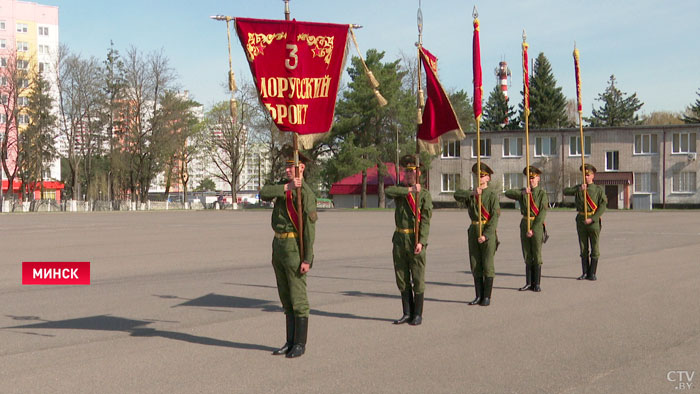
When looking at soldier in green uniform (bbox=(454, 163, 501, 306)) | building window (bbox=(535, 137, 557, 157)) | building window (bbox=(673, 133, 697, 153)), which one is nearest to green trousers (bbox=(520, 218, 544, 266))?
soldier in green uniform (bbox=(454, 163, 501, 306))

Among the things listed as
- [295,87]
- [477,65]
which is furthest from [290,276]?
[477,65]

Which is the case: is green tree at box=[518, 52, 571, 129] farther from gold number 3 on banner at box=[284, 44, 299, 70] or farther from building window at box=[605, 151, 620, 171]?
gold number 3 on banner at box=[284, 44, 299, 70]

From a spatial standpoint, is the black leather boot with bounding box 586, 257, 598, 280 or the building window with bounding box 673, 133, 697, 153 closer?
the black leather boot with bounding box 586, 257, 598, 280

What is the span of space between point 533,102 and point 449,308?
87.3 metres

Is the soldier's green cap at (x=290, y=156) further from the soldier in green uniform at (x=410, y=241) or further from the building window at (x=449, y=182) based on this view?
the building window at (x=449, y=182)

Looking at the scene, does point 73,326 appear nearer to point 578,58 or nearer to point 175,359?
point 175,359

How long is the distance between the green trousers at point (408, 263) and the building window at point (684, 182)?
199 feet

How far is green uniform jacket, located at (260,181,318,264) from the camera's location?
22.0 ft

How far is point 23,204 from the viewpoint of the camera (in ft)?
229

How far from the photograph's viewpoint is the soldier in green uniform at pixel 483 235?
9734 millimetres

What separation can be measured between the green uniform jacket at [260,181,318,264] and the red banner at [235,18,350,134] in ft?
2.47

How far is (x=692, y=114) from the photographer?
93312 millimetres

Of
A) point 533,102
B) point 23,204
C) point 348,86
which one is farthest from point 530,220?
point 533,102

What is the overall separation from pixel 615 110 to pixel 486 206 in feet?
329
